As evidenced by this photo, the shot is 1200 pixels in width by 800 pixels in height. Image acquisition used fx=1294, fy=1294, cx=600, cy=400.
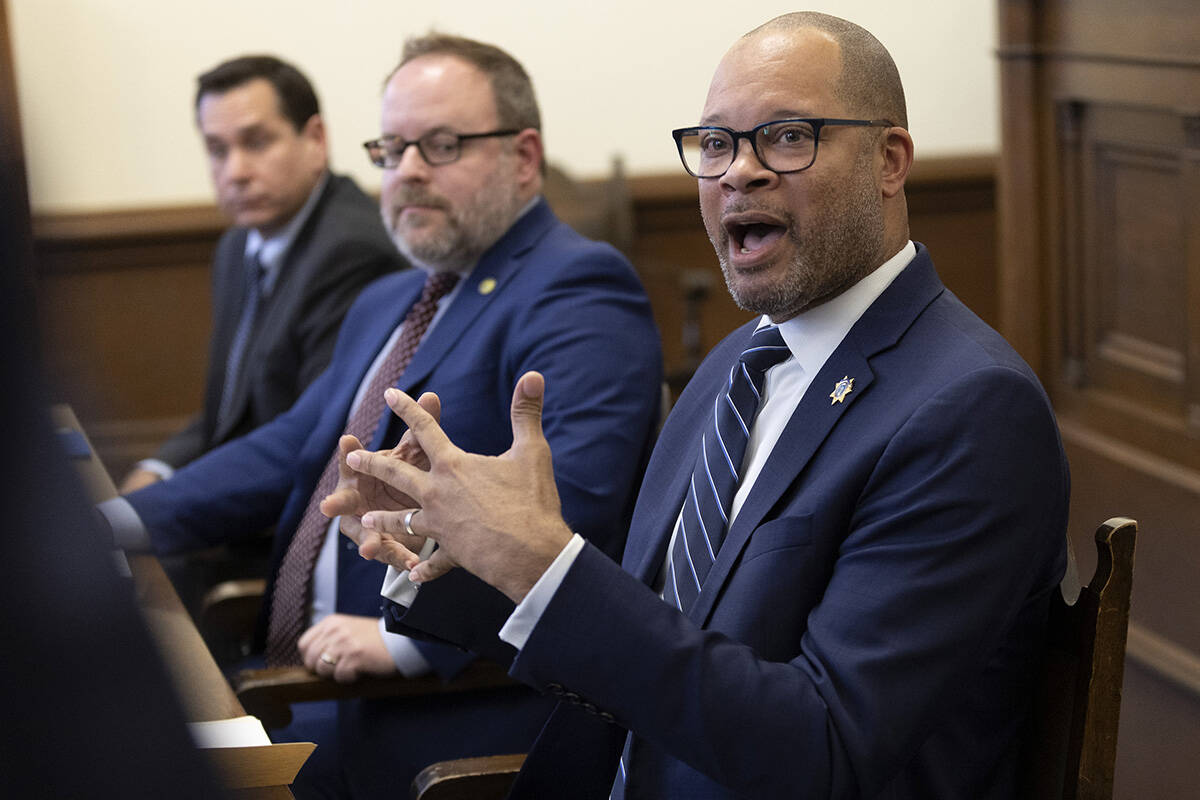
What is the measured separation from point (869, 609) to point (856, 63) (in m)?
0.61

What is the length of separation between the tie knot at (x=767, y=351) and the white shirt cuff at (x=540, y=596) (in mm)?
391

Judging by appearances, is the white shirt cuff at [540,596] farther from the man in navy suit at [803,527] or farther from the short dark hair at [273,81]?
the short dark hair at [273,81]

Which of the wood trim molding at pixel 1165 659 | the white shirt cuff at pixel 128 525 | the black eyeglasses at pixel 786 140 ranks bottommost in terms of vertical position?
the wood trim molding at pixel 1165 659

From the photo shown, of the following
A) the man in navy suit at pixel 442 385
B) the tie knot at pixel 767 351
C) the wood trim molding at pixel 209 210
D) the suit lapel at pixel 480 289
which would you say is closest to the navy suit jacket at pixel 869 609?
the tie knot at pixel 767 351

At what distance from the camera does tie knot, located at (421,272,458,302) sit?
8.14 ft

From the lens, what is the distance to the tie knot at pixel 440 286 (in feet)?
8.14

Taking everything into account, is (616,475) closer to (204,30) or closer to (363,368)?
(363,368)

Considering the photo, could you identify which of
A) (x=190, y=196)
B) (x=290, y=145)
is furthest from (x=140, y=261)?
(x=290, y=145)

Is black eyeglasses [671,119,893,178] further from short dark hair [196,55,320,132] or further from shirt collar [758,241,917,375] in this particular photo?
short dark hair [196,55,320,132]

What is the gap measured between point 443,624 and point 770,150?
2.20 feet

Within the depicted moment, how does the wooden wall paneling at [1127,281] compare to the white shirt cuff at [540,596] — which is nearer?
the white shirt cuff at [540,596]

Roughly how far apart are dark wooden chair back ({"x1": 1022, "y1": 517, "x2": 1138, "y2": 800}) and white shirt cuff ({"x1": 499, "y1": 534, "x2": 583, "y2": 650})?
0.49 metres

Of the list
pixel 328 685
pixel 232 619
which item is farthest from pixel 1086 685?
pixel 232 619

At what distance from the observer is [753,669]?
118 centimetres
